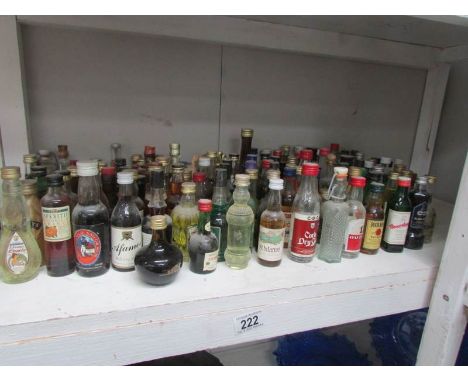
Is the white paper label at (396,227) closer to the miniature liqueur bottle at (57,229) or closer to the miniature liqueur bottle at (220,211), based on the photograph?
the miniature liqueur bottle at (220,211)

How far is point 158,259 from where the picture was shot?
57 cm

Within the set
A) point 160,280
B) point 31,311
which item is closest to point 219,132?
point 160,280

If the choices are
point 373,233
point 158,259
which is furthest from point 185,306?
point 373,233

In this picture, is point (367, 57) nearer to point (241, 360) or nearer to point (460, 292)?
point (460, 292)

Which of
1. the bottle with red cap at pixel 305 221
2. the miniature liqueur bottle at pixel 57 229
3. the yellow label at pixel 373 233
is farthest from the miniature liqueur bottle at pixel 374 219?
the miniature liqueur bottle at pixel 57 229

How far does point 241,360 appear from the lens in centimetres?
120

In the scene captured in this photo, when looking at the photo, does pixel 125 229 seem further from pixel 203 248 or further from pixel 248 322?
pixel 248 322

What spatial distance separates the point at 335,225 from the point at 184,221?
321 mm

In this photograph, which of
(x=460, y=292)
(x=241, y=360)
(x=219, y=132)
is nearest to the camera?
(x=460, y=292)

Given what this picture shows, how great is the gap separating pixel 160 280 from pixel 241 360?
788 mm

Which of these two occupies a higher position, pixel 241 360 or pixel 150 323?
pixel 150 323

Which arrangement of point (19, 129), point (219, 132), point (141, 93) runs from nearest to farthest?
point (19, 129) → point (141, 93) → point (219, 132)

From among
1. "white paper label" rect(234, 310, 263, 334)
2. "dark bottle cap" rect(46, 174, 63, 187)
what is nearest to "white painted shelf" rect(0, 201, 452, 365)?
"white paper label" rect(234, 310, 263, 334)

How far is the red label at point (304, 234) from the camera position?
0.66m
